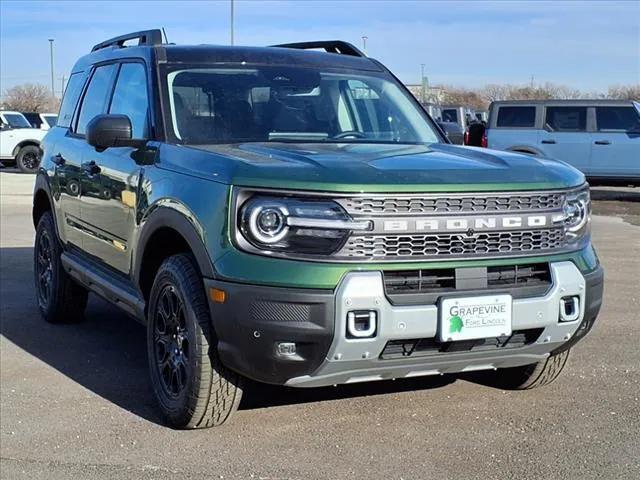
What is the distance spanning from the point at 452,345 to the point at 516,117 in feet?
50.6

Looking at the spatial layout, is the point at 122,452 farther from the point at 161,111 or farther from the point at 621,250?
the point at 621,250

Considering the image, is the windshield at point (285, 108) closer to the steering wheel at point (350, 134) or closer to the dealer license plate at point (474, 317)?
the steering wheel at point (350, 134)

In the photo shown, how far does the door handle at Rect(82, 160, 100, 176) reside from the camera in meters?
5.50

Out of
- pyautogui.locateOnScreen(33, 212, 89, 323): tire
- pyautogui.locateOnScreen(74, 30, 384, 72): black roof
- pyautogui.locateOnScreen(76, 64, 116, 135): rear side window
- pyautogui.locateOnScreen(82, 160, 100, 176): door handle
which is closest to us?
pyautogui.locateOnScreen(74, 30, 384, 72): black roof

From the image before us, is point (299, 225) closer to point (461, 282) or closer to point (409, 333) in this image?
point (409, 333)

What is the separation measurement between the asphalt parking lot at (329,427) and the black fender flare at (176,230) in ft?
2.80

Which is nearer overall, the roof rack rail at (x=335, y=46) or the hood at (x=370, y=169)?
the hood at (x=370, y=169)

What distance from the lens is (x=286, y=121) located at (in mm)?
5090

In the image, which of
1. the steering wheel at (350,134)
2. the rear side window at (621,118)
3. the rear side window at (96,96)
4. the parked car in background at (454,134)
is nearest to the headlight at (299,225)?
the steering wheel at (350,134)

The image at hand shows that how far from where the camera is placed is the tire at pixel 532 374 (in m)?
4.83

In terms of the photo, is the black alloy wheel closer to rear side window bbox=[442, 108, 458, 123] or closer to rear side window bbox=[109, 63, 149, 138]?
rear side window bbox=[109, 63, 149, 138]

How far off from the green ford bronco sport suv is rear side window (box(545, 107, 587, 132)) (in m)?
14.0

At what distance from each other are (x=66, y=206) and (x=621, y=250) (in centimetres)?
708

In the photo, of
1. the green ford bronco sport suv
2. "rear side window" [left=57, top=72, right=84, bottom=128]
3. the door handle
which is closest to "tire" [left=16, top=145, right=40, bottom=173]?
"rear side window" [left=57, top=72, right=84, bottom=128]
